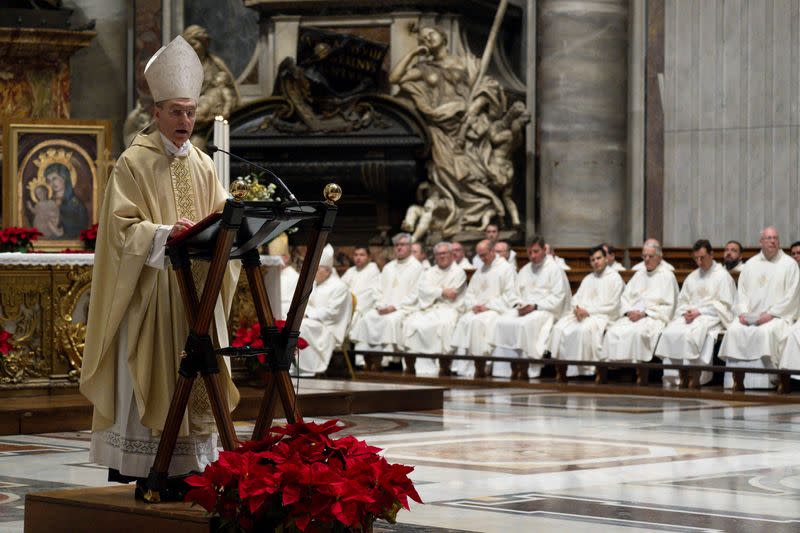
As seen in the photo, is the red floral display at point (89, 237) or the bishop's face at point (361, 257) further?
the bishop's face at point (361, 257)

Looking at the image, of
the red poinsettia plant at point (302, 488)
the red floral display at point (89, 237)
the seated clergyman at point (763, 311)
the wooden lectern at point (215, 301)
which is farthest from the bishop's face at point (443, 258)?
the red poinsettia plant at point (302, 488)

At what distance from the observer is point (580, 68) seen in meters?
17.3

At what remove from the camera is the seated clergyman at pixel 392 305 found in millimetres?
15609

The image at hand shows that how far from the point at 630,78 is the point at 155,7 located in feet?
22.4

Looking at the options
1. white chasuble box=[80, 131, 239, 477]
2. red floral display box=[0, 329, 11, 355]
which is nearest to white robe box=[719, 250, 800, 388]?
Answer: red floral display box=[0, 329, 11, 355]

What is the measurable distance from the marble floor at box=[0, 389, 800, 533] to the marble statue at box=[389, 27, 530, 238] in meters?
6.88

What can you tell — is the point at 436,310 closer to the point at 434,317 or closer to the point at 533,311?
the point at 434,317

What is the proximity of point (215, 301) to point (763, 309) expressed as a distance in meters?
9.84

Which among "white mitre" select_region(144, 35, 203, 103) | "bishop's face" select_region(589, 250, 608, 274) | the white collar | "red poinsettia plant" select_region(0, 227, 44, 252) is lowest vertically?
"bishop's face" select_region(589, 250, 608, 274)

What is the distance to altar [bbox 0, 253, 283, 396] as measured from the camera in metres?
9.53

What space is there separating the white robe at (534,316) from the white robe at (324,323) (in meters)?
1.59

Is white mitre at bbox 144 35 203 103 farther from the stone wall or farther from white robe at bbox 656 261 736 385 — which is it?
the stone wall

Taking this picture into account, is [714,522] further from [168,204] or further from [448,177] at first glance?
[448,177]

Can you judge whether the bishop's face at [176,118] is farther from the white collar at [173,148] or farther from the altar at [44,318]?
the altar at [44,318]
